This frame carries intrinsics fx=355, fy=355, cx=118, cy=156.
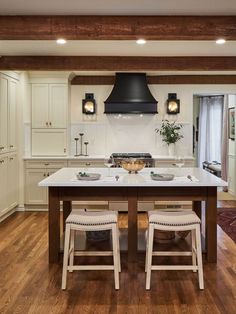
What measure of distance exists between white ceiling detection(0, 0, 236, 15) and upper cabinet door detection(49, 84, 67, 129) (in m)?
3.07

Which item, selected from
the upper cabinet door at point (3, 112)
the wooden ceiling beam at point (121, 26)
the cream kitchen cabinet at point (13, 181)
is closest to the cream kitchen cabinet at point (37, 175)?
the cream kitchen cabinet at point (13, 181)

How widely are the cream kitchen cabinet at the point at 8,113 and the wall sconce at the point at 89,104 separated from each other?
1.40m

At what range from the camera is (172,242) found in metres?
4.20

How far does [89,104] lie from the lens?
6957mm

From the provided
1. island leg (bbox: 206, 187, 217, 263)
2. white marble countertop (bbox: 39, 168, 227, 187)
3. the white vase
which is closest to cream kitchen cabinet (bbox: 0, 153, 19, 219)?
white marble countertop (bbox: 39, 168, 227, 187)

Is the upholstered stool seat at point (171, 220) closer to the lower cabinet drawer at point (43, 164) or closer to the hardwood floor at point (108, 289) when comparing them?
the hardwood floor at point (108, 289)

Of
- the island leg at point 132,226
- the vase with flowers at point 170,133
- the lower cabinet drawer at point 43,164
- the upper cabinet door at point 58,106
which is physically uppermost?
the upper cabinet door at point 58,106

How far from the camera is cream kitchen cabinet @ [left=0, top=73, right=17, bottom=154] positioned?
219 inches

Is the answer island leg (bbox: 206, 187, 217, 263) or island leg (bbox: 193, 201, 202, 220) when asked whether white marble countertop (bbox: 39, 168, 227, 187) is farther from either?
island leg (bbox: 193, 201, 202, 220)

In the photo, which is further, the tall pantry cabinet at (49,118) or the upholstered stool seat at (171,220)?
the tall pantry cabinet at (49,118)

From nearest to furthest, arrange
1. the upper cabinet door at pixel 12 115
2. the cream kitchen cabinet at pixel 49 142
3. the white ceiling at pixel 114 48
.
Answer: the white ceiling at pixel 114 48 → the upper cabinet door at pixel 12 115 → the cream kitchen cabinet at pixel 49 142

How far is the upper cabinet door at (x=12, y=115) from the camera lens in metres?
5.89

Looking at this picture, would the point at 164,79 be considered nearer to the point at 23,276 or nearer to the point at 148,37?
the point at 148,37

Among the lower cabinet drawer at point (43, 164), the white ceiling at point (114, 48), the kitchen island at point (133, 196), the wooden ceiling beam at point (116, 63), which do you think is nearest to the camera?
the kitchen island at point (133, 196)
